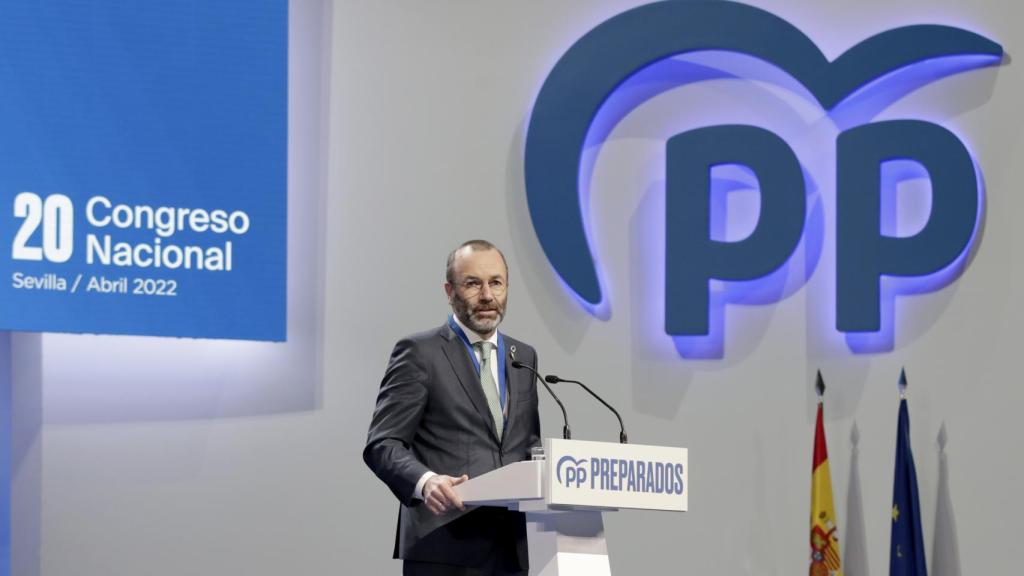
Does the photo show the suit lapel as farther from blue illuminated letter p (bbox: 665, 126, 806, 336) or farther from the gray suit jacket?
blue illuminated letter p (bbox: 665, 126, 806, 336)

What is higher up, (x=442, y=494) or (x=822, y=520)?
(x=442, y=494)

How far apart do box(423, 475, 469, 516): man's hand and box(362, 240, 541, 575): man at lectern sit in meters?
0.16

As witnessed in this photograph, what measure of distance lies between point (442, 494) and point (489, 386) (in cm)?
51

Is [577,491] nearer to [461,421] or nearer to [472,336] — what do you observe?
[461,421]

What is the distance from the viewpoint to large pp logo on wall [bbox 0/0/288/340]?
480 centimetres

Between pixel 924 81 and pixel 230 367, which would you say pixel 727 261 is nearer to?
pixel 924 81

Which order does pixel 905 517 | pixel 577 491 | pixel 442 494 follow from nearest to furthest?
1. pixel 577 491
2. pixel 442 494
3. pixel 905 517

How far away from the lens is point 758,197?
18.2 ft

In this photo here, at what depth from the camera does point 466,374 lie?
3.24 meters

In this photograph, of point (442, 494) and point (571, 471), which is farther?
point (442, 494)

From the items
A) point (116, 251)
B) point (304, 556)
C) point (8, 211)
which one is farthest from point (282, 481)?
point (8, 211)

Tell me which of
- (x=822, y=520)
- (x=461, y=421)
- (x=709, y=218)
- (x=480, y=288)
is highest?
(x=709, y=218)

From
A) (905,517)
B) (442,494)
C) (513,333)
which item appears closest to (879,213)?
(905,517)

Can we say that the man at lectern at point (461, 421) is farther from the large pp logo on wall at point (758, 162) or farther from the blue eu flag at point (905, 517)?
the blue eu flag at point (905, 517)
